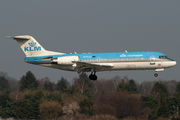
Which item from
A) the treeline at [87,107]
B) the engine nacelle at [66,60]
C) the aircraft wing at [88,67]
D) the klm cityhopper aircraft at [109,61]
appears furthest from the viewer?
the treeline at [87,107]

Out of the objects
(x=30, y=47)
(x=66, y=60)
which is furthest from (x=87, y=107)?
(x=66, y=60)

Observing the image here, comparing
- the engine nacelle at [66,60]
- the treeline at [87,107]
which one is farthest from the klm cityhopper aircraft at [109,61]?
the treeline at [87,107]

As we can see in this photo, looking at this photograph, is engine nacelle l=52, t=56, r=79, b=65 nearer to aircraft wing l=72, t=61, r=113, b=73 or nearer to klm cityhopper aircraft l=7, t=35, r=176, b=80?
klm cityhopper aircraft l=7, t=35, r=176, b=80

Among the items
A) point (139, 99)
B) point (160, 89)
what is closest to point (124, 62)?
point (139, 99)

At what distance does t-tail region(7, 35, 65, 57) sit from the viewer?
43688 mm

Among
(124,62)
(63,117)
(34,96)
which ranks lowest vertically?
(63,117)

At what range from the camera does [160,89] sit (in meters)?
96.5

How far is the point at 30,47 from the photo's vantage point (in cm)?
4394

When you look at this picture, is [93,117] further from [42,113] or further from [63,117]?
[42,113]

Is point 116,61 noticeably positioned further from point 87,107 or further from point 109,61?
point 87,107

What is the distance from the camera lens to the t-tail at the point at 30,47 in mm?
43688

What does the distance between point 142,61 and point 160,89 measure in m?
60.2

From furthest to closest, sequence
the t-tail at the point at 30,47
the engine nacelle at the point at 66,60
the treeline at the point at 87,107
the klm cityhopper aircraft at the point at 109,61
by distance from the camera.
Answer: the treeline at the point at 87,107, the t-tail at the point at 30,47, the engine nacelle at the point at 66,60, the klm cityhopper aircraft at the point at 109,61

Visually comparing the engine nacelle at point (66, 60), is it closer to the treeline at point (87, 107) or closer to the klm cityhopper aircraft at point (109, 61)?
the klm cityhopper aircraft at point (109, 61)
